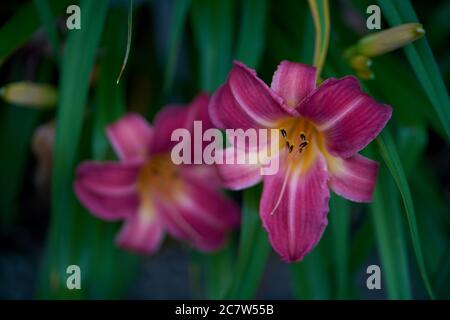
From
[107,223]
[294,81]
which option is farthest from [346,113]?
[107,223]

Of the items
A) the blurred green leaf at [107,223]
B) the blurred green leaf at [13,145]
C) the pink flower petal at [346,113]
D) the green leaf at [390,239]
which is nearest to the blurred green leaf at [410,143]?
the green leaf at [390,239]

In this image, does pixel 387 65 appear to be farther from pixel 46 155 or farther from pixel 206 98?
pixel 46 155

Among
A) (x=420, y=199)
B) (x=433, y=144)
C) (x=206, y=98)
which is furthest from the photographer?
(x=433, y=144)

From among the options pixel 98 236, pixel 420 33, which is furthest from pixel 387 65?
pixel 98 236

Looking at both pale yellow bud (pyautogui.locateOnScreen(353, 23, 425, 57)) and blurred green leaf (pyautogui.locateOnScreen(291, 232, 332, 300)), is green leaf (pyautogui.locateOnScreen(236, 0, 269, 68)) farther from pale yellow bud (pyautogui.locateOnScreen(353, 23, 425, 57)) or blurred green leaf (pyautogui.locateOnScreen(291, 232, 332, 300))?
blurred green leaf (pyautogui.locateOnScreen(291, 232, 332, 300))

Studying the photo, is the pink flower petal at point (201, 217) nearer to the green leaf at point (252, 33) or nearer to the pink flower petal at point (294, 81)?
the green leaf at point (252, 33)

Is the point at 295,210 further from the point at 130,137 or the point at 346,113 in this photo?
the point at 130,137
